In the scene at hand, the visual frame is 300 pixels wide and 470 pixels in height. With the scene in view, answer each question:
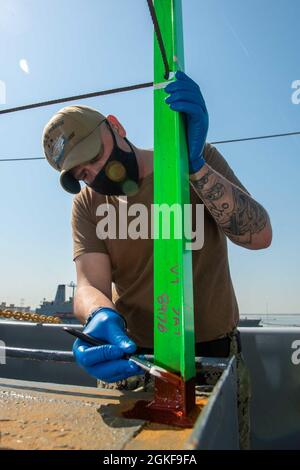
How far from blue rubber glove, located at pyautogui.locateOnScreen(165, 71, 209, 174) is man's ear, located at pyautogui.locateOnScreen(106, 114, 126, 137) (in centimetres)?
105

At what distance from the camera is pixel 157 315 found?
1372 millimetres

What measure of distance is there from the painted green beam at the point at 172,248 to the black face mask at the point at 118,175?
0.90 metres

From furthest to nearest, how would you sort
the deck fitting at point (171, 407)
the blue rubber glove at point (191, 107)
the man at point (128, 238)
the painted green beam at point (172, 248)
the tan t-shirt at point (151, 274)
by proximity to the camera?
the tan t-shirt at point (151, 274)
the man at point (128, 238)
the blue rubber glove at point (191, 107)
the painted green beam at point (172, 248)
the deck fitting at point (171, 407)

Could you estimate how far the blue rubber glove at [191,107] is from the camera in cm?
147

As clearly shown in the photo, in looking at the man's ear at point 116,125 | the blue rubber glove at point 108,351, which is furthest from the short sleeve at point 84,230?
the blue rubber glove at point 108,351

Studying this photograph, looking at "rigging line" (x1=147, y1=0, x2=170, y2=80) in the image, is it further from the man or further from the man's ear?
the man's ear

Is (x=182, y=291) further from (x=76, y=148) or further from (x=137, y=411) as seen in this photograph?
(x=76, y=148)

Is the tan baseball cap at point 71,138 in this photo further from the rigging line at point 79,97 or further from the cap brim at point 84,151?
the rigging line at point 79,97

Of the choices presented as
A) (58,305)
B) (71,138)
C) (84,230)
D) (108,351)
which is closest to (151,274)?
(84,230)

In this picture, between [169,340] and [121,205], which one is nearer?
[169,340]

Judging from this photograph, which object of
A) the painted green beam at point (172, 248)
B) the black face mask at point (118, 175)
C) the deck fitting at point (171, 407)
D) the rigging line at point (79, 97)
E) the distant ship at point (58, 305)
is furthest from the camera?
the distant ship at point (58, 305)
